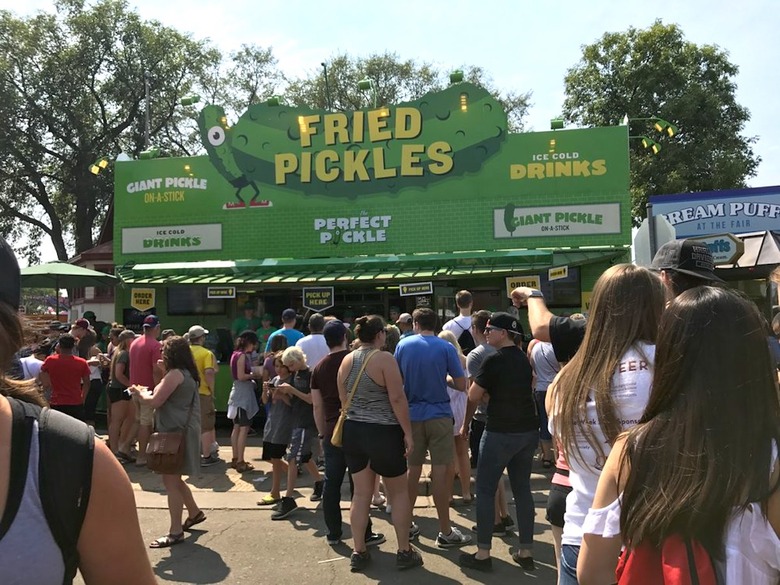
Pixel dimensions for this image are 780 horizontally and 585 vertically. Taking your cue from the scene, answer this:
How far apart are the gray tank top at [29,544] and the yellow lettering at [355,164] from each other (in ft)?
39.5

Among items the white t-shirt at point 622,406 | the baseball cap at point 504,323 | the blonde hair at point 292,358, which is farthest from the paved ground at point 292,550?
the white t-shirt at point 622,406

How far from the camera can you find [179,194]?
45.0ft

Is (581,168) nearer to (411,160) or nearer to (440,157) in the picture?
(440,157)

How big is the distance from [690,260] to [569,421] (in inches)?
36.1

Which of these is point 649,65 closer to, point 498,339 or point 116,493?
point 498,339

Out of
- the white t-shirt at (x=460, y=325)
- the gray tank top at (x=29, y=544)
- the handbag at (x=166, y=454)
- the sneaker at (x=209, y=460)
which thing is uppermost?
the white t-shirt at (x=460, y=325)

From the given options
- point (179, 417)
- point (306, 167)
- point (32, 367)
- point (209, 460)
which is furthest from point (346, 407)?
point (306, 167)

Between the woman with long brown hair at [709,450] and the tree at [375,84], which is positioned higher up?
the tree at [375,84]

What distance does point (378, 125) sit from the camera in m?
12.7

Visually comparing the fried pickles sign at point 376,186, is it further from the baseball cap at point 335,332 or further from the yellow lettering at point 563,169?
the baseball cap at point 335,332

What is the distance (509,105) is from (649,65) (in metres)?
10.4

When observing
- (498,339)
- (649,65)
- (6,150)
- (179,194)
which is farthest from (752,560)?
(6,150)

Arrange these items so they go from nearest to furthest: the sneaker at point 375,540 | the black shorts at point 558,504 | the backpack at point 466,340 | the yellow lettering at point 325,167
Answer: the black shorts at point 558,504
the sneaker at point 375,540
the backpack at point 466,340
the yellow lettering at point 325,167

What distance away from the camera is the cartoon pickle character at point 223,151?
13375mm
